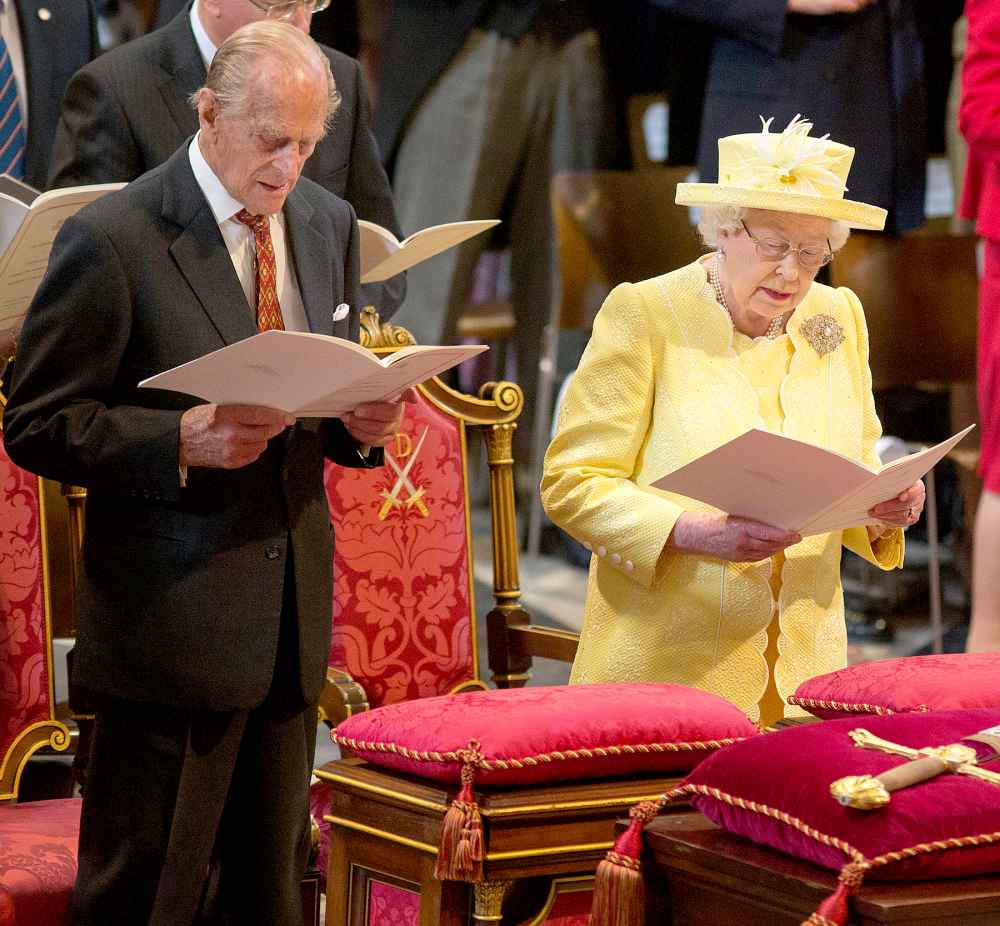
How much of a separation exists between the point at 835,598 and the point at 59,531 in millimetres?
1311

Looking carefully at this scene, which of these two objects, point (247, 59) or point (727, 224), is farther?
point (727, 224)

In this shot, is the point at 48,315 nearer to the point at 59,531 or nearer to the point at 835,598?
the point at 59,531

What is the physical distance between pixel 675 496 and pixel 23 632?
105 cm

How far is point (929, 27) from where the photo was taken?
20.2 feet

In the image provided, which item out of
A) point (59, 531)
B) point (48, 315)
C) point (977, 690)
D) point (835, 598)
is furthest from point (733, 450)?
point (59, 531)

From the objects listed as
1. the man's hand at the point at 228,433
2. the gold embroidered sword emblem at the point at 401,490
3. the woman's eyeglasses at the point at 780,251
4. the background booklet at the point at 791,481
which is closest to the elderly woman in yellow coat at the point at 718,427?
the woman's eyeglasses at the point at 780,251

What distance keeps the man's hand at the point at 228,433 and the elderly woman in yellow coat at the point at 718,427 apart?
2.53 feet

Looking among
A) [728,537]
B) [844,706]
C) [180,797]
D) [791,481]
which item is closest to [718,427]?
[728,537]

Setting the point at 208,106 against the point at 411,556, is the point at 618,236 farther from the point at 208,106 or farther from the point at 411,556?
the point at 208,106

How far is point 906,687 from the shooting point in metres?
2.48

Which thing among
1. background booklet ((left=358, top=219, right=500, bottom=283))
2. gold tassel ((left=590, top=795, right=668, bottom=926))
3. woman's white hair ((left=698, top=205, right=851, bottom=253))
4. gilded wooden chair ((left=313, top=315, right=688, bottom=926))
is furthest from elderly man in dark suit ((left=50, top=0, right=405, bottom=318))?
gold tassel ((left=590, top=795, right=668, bottom=926))

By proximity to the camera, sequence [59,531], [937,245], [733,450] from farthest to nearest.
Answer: [937,245] < [59,531] < [733,450]

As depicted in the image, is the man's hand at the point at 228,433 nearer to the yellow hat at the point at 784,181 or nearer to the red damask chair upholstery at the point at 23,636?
the red damask chair upholstery at the point at 23,636

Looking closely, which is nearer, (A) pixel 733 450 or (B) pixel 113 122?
(A) pixel 733 450
